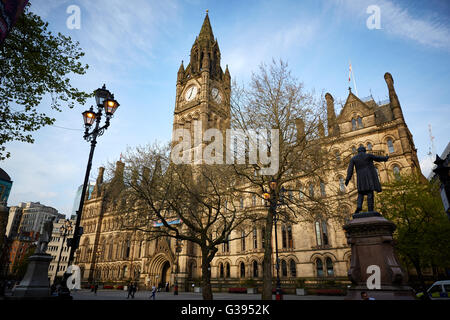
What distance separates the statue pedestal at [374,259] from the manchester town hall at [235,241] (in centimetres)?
739

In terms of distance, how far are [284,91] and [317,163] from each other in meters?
4.93

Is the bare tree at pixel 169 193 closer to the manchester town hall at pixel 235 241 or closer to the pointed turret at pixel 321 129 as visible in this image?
the manchester town hall at pixel 235 241

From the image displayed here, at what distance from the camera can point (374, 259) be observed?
7809 millimetres

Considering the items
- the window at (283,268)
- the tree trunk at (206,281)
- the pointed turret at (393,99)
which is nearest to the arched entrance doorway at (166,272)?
the window at (283,268)

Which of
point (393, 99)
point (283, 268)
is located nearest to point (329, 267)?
point (283, 268)

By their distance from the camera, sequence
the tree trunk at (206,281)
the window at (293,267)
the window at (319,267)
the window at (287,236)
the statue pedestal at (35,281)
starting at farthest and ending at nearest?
the window at (287,236) < the window at (293,267) < the window at (319,267) < the tree trunk at (206,281) < the statue pedestal at (35,281)

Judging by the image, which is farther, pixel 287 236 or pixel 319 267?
pixel 287 236

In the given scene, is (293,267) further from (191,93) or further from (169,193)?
(191,93)

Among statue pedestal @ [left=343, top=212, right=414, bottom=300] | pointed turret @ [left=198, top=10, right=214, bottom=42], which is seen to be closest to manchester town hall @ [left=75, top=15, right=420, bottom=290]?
pointed turret @ [left=198, top=10, right=214, bottom=42]

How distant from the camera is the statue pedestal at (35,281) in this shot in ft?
28.2

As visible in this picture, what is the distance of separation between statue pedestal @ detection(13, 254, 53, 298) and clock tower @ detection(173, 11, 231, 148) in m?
37.7

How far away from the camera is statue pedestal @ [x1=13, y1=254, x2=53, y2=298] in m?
8.59

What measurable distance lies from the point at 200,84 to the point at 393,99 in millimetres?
35631

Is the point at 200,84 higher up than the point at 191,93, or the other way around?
the point at 200,84
